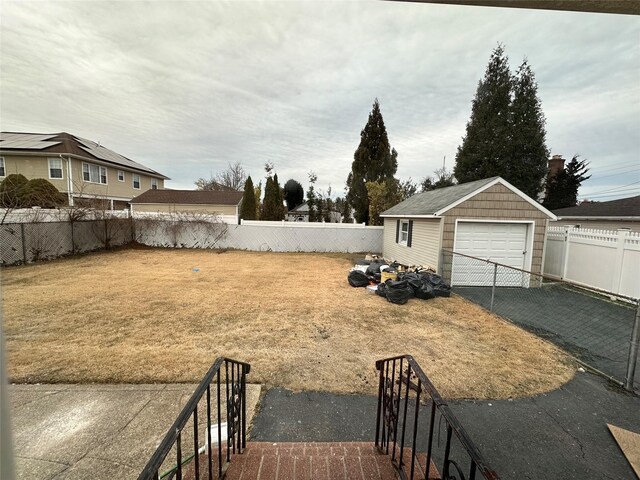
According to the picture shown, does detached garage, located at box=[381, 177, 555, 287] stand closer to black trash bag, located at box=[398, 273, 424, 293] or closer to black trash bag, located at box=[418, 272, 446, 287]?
black trash bag, located at box=[418, 272, 446, 287]

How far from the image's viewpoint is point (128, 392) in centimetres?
326

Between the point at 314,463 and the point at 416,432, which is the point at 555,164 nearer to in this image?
the point at 416,432

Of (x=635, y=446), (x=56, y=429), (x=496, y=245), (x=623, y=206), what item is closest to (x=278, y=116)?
(x=496, y=245)

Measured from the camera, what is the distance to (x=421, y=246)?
32.9 ft

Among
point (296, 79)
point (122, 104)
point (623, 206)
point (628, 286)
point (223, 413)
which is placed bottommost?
point (223, 413)

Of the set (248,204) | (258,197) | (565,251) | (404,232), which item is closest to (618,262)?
(565,251)

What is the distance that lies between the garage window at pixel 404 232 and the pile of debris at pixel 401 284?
7.67ft

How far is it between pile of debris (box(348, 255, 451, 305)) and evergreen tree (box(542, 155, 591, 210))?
2212 cm

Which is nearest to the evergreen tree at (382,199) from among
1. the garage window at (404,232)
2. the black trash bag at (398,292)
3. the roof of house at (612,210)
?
the garage window at (404,232)

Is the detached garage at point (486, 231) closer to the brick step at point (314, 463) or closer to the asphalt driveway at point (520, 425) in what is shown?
the asphalt driveway at point (520, 425)

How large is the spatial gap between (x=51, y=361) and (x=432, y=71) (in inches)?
431

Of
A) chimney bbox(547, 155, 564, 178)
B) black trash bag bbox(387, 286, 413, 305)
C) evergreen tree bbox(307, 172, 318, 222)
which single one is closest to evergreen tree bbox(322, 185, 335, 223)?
evergreen tree bbox(307, 172, 318, 222)

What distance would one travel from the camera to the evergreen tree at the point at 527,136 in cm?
2003

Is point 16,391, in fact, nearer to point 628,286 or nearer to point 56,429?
point 56,429
